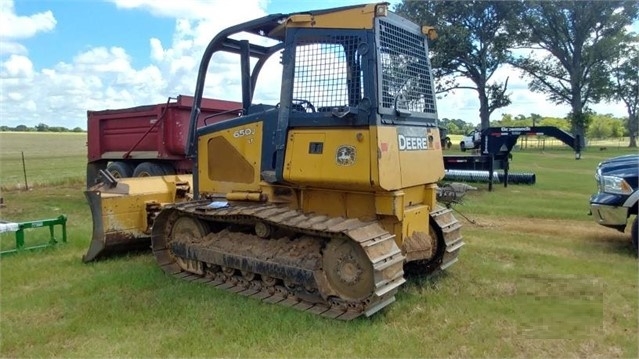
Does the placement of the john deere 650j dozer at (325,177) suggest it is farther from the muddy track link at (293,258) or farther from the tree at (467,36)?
the tree at (467,36)

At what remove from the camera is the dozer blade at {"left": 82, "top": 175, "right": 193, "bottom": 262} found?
650 centimetres

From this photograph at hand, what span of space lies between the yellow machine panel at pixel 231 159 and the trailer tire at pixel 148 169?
5.34 metres

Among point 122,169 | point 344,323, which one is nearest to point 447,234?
point 344,323

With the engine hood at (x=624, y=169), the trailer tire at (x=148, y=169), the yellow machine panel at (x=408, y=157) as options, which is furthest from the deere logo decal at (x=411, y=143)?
the trailer tire at (x=148, y=169)

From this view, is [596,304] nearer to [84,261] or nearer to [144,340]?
[144,340]

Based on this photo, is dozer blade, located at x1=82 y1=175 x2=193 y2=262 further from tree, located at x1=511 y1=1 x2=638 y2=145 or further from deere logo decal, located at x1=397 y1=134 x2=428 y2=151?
tree, located at x1=511 y1=1 x2=638 y2=145

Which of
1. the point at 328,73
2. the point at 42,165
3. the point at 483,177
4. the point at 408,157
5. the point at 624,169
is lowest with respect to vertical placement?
the point at 483,177

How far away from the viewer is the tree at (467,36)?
3531 cm

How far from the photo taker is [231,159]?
19.4 feet

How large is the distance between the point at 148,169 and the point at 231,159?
20.2 feet

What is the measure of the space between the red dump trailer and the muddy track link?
4.54 metres

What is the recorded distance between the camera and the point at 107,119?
41.0 ft

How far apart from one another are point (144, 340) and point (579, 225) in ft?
25.9

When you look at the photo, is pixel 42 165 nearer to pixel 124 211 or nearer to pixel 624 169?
pixel 124 211
